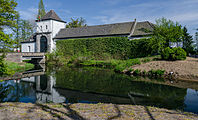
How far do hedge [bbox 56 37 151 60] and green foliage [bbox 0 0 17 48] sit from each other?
66.8ft

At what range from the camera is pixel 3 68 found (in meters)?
7.32

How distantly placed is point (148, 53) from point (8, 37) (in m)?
22.2

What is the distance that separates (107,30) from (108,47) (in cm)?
413

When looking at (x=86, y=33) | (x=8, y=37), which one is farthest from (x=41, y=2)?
(x=8, y=37)

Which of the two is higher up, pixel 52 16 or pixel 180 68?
pixel 52 16

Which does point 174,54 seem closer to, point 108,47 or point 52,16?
point 108,47

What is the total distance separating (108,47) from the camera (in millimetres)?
30031

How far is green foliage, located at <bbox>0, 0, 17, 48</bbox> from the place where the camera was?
7.28 m

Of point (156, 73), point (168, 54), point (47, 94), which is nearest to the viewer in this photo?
point (47, 94)

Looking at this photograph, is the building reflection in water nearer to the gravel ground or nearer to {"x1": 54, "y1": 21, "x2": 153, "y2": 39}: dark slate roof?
the gravel ground

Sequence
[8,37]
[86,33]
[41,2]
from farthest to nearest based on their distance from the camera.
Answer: [41,2], [86,33], [8,37]

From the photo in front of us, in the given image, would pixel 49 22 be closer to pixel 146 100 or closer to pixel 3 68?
pixel 3 68

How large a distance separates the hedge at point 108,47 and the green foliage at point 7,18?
2036 centimetres

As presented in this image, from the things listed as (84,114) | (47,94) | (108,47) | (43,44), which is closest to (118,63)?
(108,47)
